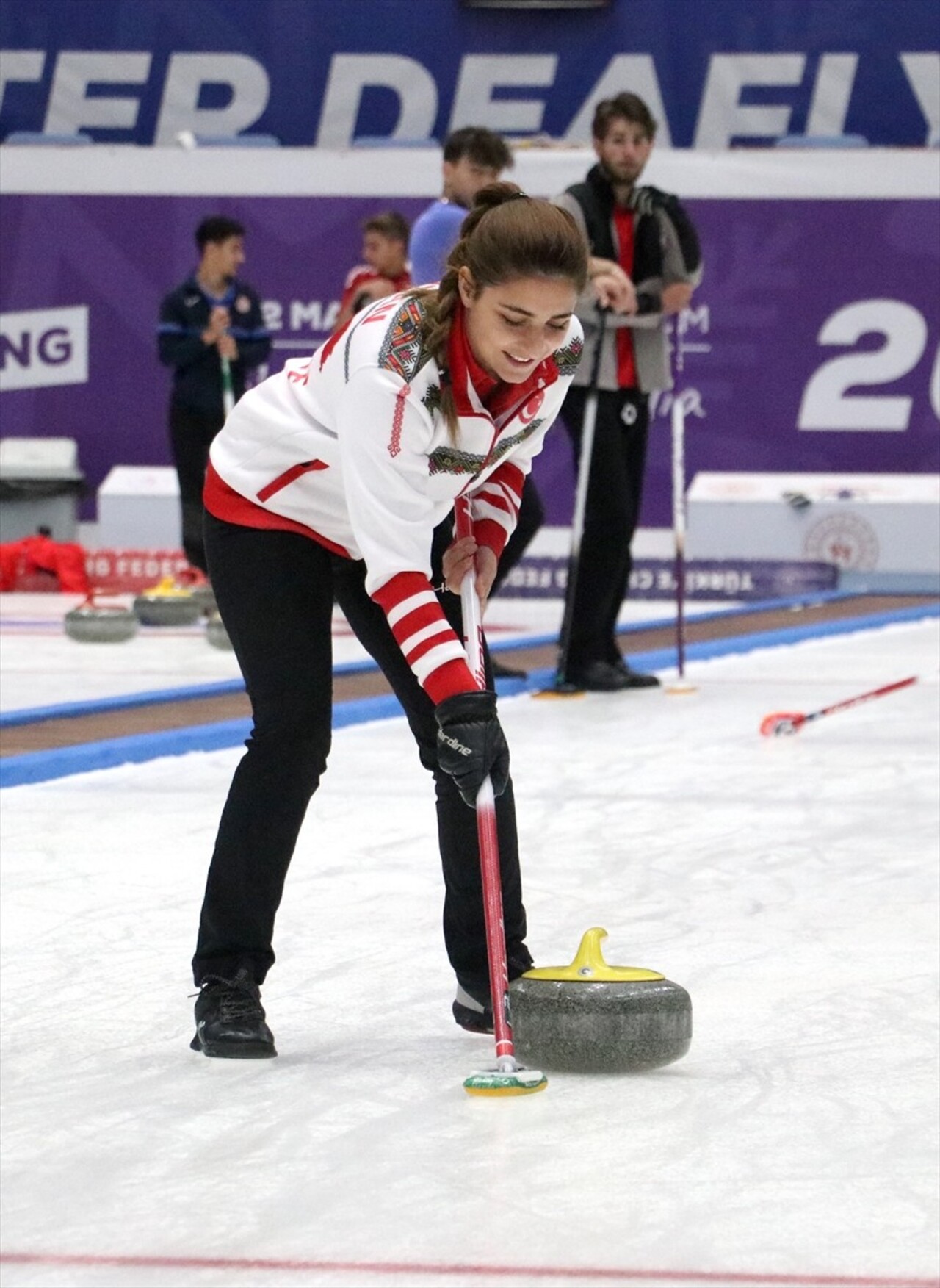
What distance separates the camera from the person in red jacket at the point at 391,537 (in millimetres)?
2119

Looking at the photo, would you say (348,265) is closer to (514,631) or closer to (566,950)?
(514,631)

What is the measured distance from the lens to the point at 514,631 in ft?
25.0

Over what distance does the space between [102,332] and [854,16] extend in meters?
4.06

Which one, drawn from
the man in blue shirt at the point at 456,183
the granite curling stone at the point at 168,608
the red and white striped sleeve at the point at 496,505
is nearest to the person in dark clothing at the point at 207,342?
the granite curling stone at the point at 168,608

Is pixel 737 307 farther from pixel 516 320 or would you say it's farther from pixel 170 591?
pixel 516 320

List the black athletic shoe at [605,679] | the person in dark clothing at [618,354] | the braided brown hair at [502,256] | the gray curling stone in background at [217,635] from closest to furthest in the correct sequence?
the braided brown hair at [502,256] → the person in dark clothing at [618,354] → the black athletic shoe at [605,679] → the gray curling stone in background at [217,635]

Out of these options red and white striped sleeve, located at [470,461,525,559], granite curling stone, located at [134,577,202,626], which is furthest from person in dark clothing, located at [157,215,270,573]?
red and white striped sleeve, located at [470,461,525,559]

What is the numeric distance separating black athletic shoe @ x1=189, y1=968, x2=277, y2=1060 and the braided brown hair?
636 mm

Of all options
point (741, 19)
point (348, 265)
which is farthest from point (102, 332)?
point (741, 19)

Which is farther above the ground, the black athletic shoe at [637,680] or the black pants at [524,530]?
the black pants at [524,530]

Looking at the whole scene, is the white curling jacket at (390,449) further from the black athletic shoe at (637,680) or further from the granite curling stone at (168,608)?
the granite curling stone at (168,608)

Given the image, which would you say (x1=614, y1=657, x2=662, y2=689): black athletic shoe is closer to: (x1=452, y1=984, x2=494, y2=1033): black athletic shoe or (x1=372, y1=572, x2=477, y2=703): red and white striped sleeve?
(x1=452, y1=984, x2=494, y2=1033): black athletic shoe

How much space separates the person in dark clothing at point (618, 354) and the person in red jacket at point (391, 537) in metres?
2.95

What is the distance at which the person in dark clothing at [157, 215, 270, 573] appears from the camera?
780 centimetres
